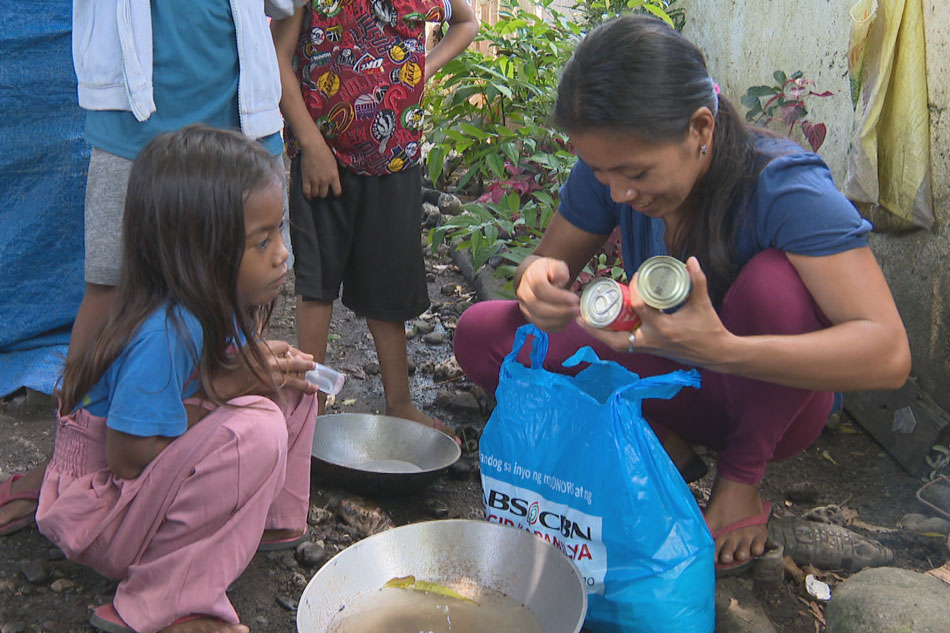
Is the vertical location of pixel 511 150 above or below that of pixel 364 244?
above

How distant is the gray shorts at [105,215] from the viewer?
2.21m

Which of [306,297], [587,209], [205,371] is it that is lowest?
[306,297]

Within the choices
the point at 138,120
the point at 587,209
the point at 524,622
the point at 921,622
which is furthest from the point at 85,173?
the point at 921,622

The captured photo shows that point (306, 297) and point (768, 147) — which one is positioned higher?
point (768, 147)

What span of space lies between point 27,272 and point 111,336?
62.1 inches

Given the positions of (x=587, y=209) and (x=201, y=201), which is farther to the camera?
(x=587, y=209)

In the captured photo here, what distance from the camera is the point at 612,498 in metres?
1.66

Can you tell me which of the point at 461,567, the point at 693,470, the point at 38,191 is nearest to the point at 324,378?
the point at 461,567

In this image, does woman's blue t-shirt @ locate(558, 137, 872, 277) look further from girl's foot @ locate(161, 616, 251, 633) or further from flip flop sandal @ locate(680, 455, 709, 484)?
girl's foot @ locate(161, 616, 251, 633)

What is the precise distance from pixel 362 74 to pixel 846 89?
1721 millimetres

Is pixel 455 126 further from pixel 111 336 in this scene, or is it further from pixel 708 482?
pixel 111 336

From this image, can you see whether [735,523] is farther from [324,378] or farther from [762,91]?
[762,91]

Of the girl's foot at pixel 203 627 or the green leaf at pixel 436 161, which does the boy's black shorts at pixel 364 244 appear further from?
the girl's foot at pixel 203 627

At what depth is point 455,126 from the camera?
3467 mm
